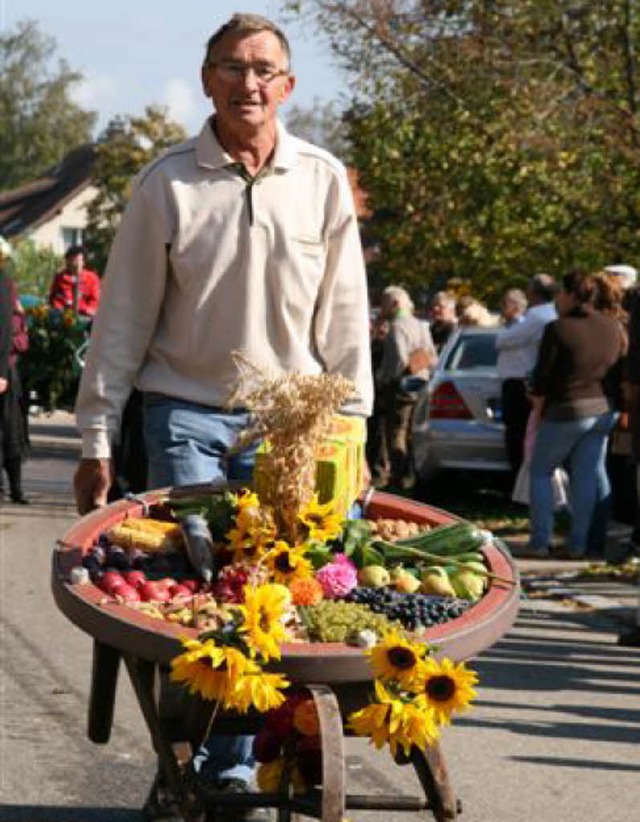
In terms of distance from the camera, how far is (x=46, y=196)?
295 ft

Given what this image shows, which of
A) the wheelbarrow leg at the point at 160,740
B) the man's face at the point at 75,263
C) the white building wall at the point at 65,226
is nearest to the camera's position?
the wheelbarrow leg at the point at 160,740

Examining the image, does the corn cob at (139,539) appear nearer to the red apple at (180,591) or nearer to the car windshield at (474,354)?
the red apple at (180,591)

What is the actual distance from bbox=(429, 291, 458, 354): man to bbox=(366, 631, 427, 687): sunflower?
15940 millimetres

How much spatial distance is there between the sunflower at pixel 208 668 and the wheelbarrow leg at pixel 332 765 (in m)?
0.22

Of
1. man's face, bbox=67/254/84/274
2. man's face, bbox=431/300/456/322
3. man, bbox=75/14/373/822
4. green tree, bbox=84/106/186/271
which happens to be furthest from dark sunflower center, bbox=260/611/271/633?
green tree, bbox=84/106/186/271

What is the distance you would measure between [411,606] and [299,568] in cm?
29

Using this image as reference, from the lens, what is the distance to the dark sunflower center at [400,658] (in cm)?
462

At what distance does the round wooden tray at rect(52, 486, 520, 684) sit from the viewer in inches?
183

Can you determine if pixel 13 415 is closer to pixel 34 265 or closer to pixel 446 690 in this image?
pixel 446 690

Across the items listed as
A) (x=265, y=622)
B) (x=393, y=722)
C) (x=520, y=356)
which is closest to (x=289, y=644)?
(x=265, y=622)

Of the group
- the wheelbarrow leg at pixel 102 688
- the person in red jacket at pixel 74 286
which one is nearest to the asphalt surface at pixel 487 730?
the wheelbarrow leg at pixel 102 688

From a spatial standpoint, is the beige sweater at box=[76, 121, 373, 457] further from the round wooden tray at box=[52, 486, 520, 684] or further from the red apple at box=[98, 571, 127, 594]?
the red apple at box=[98, 571, 127, 594]

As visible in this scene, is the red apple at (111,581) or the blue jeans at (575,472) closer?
the red apple at (111,581)

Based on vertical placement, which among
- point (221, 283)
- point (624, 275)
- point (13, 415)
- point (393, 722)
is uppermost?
point (624, 275)
